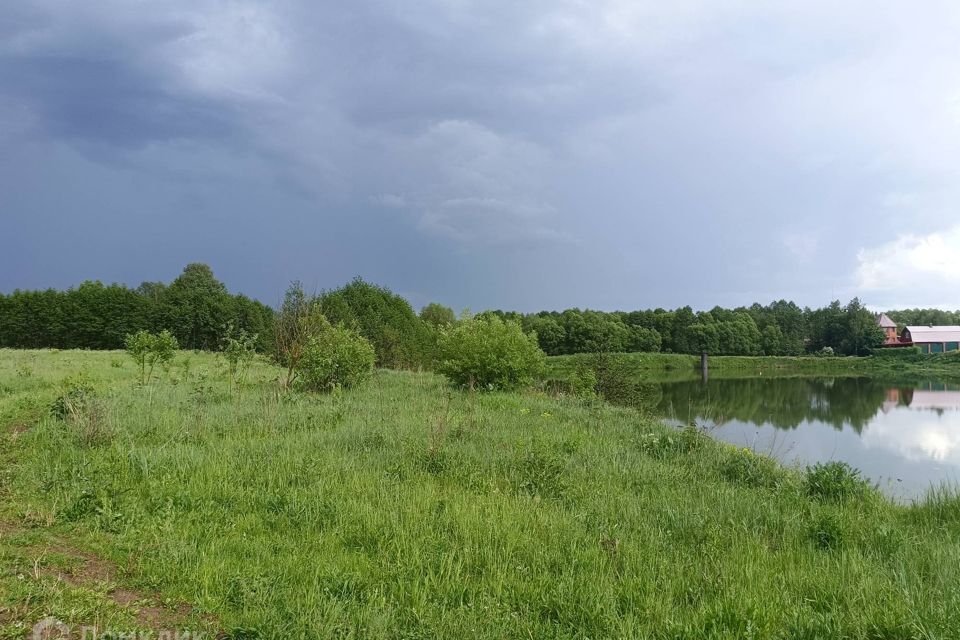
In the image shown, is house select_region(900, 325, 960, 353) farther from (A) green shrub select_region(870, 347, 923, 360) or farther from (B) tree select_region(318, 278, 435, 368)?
(B) tree select_region(318, 278, 435, 368)

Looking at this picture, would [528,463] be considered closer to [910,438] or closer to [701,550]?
[701,550]

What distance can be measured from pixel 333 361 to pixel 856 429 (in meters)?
20.7

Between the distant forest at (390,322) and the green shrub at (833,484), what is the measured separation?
1264 centimetres

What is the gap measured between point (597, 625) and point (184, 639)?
2.44m

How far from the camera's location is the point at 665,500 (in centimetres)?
593

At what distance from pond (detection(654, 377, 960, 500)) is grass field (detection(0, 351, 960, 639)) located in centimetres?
397

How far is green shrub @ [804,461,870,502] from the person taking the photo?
6.71 meters

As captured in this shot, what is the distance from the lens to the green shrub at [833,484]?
6.71m

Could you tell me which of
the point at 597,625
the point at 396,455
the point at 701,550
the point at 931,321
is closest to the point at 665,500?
the point at 701,550

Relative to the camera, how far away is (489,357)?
1794 cm

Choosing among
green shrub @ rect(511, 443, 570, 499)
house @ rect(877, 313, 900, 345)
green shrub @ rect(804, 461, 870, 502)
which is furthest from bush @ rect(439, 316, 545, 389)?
house @ rect(877, 313, 900, 345)

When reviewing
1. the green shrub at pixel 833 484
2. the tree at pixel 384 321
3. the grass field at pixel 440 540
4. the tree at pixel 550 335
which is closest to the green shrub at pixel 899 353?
the tree at pixel 550 335

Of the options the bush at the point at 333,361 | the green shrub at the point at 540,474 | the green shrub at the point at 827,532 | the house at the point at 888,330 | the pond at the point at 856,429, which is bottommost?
the pond at the point at 856,429

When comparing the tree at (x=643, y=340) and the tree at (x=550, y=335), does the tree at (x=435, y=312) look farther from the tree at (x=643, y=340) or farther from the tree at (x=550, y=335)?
the tree at (x=643, y=340)
